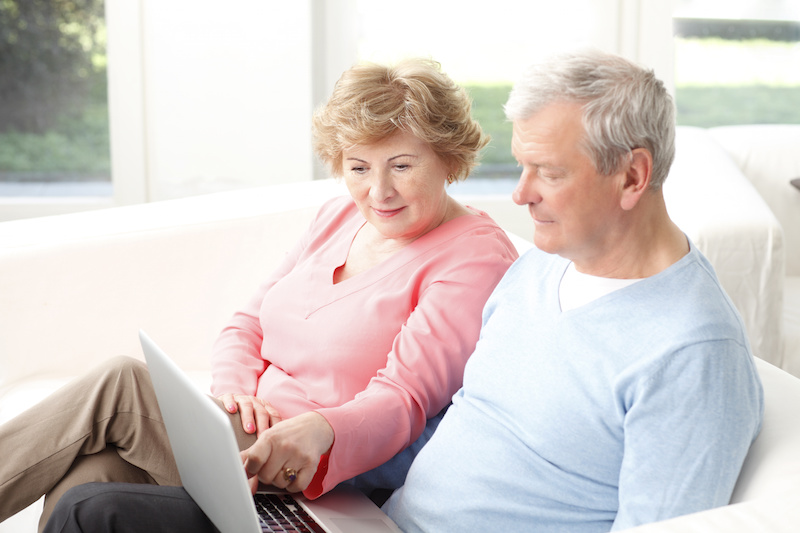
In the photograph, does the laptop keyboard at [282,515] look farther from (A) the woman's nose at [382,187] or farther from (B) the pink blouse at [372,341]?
(A) the woman's nose at [382,187]

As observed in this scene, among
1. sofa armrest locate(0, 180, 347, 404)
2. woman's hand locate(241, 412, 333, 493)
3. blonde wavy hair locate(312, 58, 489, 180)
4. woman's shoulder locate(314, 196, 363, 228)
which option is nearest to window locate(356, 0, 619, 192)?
sofa armrest locate(0, 180, 347, 404)

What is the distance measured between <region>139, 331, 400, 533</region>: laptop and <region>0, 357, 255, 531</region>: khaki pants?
0.48 ft

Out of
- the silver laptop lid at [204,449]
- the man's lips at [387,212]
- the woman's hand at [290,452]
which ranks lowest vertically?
the woman's hand at [290,452]

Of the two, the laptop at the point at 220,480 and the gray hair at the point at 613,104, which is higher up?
the gray hair at the point at 613,104

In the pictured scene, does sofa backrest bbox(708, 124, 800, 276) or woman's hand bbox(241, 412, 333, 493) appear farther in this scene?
sofa backrest bbox(708, 124, 800, 276)

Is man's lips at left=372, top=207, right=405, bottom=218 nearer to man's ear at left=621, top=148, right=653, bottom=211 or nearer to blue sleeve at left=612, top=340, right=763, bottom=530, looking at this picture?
man's ear at left=621, top=148, right=653, bottom=211

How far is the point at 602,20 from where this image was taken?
333 cm

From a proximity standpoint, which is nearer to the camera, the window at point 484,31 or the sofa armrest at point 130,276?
the sofa armrest at point 130,276

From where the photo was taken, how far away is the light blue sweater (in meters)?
0.93

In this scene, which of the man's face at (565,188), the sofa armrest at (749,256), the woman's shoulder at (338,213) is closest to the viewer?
the man's face at (565,188)

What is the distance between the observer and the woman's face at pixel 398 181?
146 cm

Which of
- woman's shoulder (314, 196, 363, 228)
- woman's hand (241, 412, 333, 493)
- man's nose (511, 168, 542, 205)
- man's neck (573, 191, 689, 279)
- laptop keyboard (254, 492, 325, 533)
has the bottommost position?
laptop keyboard (254, 492, 325, 533)

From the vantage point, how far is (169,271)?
197cm

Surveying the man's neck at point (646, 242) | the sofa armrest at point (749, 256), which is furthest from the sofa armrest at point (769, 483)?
the sofa armrest at point (749, 256)
